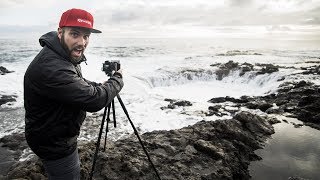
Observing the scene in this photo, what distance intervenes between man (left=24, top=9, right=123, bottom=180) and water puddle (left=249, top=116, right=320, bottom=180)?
5.43 metres

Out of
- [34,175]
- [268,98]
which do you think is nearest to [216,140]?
[34,175]

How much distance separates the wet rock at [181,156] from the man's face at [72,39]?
2.92 m

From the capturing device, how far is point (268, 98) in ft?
60.1

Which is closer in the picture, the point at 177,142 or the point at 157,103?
the point at 177,142

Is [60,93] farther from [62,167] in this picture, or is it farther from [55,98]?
[62,167]

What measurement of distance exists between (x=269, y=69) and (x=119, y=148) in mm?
24084

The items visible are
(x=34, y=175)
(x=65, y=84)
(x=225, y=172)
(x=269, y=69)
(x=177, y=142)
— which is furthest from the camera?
(x=269, y=69)

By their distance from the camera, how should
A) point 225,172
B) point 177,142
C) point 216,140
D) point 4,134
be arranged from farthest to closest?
point 4,134 < point 216,140 < point 177,142 < point 225,172

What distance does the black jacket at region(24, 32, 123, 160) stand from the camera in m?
2.34

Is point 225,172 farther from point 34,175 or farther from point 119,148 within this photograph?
point 34,175

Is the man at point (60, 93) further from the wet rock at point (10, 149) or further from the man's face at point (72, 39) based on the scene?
the wet rock at point (10, 149)

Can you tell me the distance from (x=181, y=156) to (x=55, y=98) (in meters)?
4.10

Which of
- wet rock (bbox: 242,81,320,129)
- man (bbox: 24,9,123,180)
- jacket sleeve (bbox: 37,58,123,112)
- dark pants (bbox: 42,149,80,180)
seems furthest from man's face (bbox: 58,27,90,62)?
wet rock (bbox: 242,81,320,129)

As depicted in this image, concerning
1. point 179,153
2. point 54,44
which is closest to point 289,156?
point 179,153
